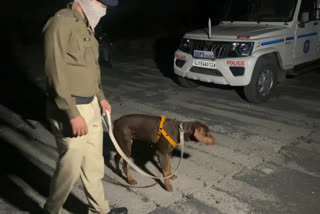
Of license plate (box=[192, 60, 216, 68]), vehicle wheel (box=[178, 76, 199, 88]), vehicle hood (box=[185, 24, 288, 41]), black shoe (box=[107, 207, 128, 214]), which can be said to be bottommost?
black shoe (box=[107, 207, 128, 214])

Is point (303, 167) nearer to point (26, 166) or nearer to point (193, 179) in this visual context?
point (193, 179)

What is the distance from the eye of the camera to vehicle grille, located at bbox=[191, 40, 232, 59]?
5656 mm

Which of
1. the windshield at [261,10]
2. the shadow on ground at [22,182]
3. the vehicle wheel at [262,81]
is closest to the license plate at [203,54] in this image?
the vehicle wheel at [262,81]

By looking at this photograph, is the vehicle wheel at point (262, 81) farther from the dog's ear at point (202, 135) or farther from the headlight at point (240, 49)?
the dog's ear at point (202, 135)

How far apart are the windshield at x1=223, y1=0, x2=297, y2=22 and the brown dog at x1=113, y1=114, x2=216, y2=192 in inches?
165

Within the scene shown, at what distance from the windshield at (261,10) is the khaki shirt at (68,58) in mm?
5047

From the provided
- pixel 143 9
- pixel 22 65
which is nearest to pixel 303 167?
pixel 22 65

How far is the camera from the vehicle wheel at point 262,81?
18.4ft

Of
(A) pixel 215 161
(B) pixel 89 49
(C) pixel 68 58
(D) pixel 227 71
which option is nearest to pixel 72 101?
(C) pixel 68 58

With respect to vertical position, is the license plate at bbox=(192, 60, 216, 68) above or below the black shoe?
above

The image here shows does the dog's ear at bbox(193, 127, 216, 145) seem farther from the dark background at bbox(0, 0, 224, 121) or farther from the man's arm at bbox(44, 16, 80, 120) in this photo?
the dark background at bbox(0, 0, 224, 121)

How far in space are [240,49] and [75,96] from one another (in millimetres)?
4043

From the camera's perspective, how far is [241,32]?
Result: 5781 millimetres

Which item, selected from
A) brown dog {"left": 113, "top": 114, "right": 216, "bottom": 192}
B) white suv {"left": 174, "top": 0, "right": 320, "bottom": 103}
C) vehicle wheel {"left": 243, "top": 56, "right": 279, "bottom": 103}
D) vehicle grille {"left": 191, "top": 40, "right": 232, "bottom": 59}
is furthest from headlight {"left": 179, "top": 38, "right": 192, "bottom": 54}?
brown dog {"left": 113, "top": 114, "right": 216, "bottom": 192}
